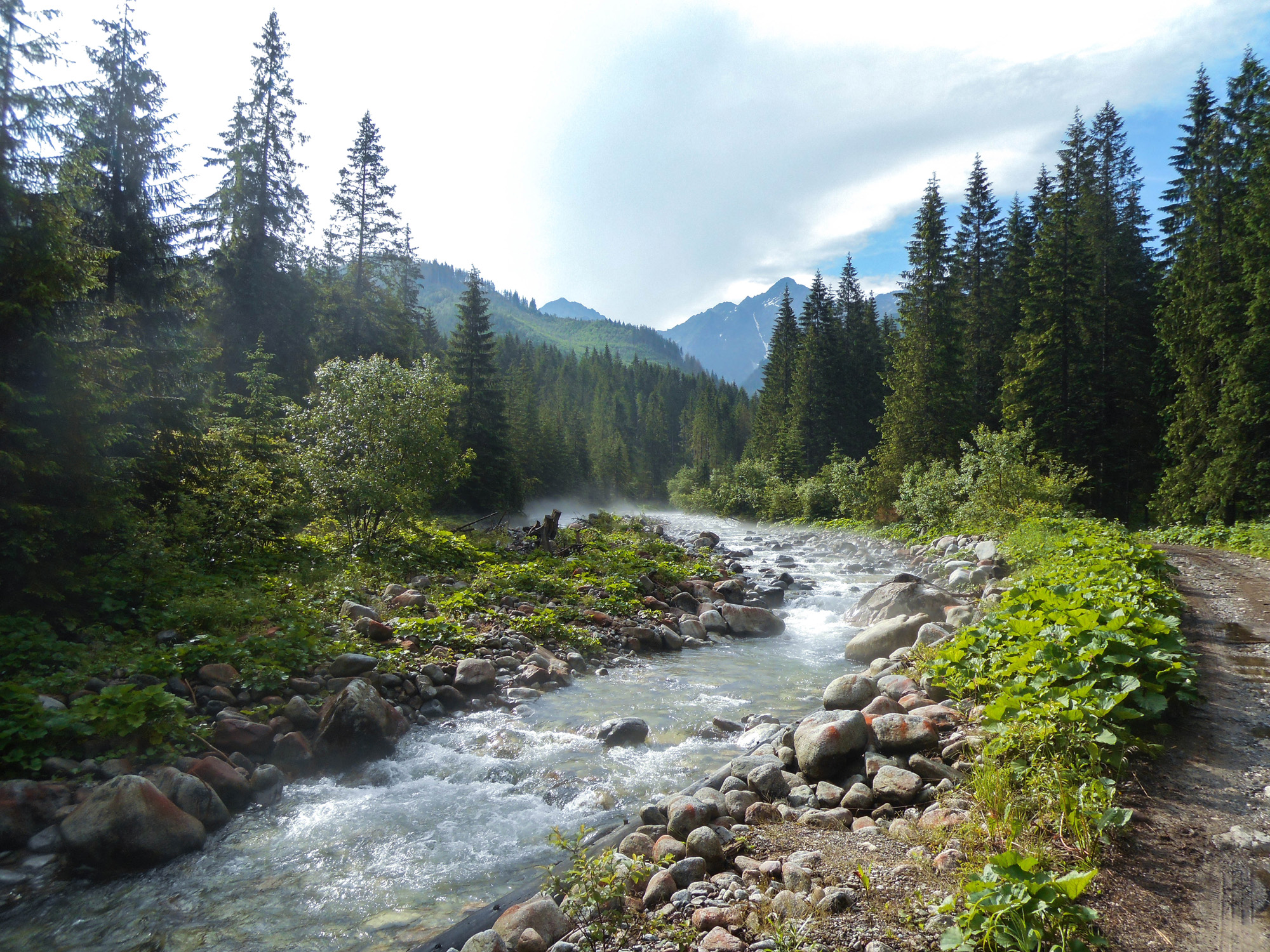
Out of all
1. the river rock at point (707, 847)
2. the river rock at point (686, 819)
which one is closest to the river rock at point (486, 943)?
the river rock at point (707, 847)

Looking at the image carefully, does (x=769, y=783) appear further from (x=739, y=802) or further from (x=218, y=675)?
(x=218, y=675)

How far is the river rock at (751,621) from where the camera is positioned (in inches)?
498

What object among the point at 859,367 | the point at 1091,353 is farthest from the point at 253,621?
the point at 859,367

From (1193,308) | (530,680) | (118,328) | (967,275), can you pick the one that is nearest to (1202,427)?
(1193,308)

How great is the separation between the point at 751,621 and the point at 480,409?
1029 inches

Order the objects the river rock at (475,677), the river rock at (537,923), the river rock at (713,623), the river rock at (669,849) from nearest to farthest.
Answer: the river rock at (537,923) → the river rock at (669,849) → the river rock at (475,677) → the river rock at (713,623)

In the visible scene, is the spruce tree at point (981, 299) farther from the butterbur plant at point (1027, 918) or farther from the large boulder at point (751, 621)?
the butterbur plant at point (1027, 918)

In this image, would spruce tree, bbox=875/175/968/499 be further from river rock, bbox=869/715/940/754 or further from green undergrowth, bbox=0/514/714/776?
river rock, bbox=869/715/940/754

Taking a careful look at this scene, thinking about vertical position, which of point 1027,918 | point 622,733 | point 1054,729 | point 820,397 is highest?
point 820,397

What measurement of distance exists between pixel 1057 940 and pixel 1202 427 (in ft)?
85.3

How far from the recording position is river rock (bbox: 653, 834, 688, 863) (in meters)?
4.09

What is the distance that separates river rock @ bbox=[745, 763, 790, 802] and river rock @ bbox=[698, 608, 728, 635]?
287 inches

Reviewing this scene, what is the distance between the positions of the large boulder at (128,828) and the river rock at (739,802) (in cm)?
432

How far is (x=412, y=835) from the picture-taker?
5.30 m
